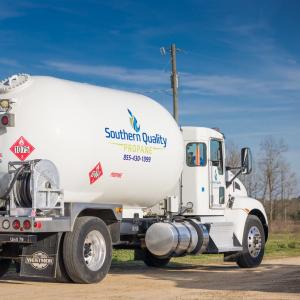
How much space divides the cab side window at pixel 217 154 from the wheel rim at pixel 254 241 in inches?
62.3

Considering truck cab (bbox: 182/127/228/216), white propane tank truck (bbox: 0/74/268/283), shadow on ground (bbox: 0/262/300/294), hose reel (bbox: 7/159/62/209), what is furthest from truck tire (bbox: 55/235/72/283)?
truck cab (bbox: 182/127/228/216)

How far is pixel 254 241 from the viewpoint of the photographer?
1677 cm

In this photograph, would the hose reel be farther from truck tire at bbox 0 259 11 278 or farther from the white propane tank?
truck tire at bbox 0 259 11 278

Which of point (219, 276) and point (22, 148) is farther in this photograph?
point (219, 276)

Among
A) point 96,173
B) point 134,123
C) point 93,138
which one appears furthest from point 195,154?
point 93,138

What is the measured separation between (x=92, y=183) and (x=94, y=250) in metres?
1.19

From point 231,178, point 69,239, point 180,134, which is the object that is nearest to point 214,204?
point 231,178

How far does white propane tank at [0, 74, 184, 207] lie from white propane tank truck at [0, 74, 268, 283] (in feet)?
0.06

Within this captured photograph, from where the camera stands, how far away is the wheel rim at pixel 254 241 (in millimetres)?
16625

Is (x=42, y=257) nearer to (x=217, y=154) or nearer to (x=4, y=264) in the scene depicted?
(x=4, y=264)

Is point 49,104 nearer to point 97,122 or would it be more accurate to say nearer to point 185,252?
point 97,122

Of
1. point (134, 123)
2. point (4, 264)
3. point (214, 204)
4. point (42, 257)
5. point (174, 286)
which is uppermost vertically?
point (134, 123)

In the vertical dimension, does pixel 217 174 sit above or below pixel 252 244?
above

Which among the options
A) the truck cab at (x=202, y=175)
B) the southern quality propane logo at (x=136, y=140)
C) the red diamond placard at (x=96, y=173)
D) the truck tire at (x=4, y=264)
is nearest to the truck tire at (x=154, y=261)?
the truck cab at (x=202, y=175)
